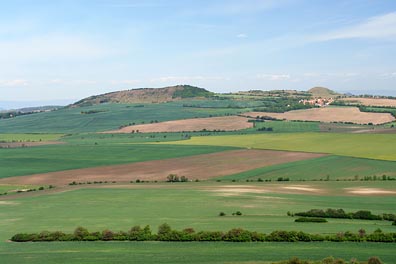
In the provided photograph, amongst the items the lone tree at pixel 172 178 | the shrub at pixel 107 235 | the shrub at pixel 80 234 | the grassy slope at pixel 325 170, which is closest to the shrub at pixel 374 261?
the shrub at pixel 107 235

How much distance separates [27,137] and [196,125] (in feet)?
151

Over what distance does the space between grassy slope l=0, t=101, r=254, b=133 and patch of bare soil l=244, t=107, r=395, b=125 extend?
1892cm

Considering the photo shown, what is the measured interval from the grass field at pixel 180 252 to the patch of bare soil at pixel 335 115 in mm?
113242

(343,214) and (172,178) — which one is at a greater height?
(343,214)

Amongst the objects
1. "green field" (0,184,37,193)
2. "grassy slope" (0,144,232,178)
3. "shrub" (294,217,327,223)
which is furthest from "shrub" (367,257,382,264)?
"grassy slope" (0,144,232,178)

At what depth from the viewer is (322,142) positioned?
10406 centimetres

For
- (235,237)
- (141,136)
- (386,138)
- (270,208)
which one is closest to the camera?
(235,237)

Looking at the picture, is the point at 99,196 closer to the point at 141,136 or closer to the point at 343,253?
the point at 343,253

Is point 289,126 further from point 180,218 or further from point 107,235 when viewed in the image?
point 107,235

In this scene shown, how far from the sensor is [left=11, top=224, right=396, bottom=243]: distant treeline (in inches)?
1404

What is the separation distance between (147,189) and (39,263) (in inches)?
1300

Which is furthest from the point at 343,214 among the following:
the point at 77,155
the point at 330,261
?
the point at 77,155

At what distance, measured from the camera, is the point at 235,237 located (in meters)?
36.1

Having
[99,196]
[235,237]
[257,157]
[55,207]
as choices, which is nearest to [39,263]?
[235,237]
